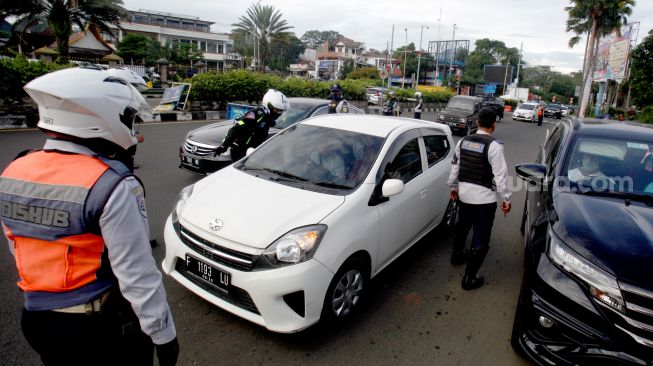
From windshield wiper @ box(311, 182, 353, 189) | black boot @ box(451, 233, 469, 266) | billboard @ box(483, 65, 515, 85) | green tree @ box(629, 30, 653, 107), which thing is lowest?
black boot @ box(451, 233, 469, 266)

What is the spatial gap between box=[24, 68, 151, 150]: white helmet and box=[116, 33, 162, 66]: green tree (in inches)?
1904

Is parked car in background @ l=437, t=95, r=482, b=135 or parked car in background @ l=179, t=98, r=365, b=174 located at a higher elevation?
parked car in background @ l=437, t=95, r=482, b=135

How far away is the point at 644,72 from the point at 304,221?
26.3 metres

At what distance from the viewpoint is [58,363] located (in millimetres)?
1488

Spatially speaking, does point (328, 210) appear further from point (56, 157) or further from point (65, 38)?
point (65, 38)

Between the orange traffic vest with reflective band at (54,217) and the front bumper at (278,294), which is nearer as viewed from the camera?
the orange traffic vest with reflective band at (54,217)

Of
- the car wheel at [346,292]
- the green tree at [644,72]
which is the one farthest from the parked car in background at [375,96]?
the car wheel at [346,292]

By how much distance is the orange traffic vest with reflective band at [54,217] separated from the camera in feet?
4.35

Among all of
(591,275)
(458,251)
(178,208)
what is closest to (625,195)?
(591,275)

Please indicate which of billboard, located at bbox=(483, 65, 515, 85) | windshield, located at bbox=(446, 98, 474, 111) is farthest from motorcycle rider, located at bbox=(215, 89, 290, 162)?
billboard, located at bbox=(483, 65, 515, 85)

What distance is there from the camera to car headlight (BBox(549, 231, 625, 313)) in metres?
2.28

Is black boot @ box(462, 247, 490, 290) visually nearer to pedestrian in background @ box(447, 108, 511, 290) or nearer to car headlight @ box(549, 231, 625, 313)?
pedestrian in background @ box(447, 108, 511, 290)

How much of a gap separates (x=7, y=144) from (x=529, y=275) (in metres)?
10.1

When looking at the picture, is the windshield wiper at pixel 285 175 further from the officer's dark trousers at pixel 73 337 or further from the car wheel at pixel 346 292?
the officer's dark trousers at pixel 73 337
